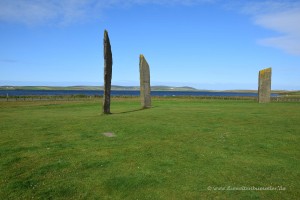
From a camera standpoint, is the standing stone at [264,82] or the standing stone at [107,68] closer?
the standing stone at [107,68]

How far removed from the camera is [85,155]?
11.9m

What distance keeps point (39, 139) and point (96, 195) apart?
761 cm

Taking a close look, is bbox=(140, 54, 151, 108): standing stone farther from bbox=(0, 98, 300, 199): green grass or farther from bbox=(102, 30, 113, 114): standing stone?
bbox=(0, 98, 300, 199): green grass

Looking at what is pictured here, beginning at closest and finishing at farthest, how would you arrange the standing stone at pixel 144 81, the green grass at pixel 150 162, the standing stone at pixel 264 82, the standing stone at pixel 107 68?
the green grass at pixel 150 162
the standing stone at pixel 107 68
the standing stone at pixel 144 81
the standing stone at pixel 264 82

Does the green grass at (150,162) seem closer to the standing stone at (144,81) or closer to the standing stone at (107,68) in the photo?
the standing stone at (107,68)

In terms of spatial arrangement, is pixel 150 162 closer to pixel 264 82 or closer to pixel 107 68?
pixel 107 68

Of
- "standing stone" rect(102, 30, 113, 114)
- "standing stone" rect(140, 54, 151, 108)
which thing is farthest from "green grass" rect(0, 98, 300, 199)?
"standing stone" rect(140, 54, 151, 108)

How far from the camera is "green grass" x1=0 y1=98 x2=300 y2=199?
28.5ft

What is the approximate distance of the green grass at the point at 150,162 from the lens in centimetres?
867

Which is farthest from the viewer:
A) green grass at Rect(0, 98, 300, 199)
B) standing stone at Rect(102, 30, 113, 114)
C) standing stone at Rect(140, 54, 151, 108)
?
standing stone at Rect(140, 54, 151, 108)

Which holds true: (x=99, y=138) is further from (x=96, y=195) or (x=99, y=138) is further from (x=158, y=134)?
(x=96, y=195)

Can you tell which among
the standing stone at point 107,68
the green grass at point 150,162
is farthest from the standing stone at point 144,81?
the green grass at point 150,162

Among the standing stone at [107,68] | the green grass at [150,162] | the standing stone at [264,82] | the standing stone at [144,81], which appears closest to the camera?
the green grass at [150,162]

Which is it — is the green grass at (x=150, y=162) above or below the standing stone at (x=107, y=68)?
below
